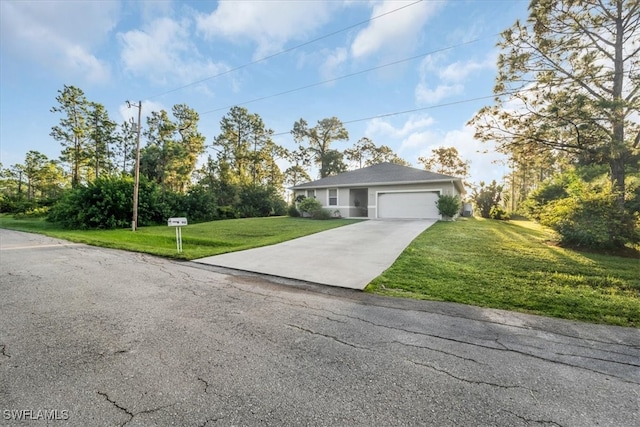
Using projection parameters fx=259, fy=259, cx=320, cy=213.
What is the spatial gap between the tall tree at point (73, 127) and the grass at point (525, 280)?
33176 millimetres

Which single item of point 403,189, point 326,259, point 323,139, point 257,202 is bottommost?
point 326,259

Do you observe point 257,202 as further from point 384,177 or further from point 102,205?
point 384,177

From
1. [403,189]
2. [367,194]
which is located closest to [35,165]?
[367,194]

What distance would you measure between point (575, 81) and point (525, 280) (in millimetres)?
8366

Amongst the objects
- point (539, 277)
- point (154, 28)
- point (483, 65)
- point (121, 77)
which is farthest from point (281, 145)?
point (539, 277)

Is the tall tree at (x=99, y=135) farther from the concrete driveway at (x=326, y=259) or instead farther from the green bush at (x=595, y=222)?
the green bush at (x=595, y=222)

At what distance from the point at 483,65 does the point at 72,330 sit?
44.6 ft

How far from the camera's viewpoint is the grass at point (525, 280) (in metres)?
3.81

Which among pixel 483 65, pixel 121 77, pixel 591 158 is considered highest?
pixel 121 77

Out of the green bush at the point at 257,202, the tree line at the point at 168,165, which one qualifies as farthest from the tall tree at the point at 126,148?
the green bush at the point at 257,202

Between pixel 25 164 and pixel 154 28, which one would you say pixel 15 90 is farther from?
pixel 25 164

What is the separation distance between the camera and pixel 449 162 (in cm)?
3556

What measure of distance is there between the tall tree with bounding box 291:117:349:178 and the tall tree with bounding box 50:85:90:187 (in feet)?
74.2

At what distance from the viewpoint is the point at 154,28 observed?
1084cm
